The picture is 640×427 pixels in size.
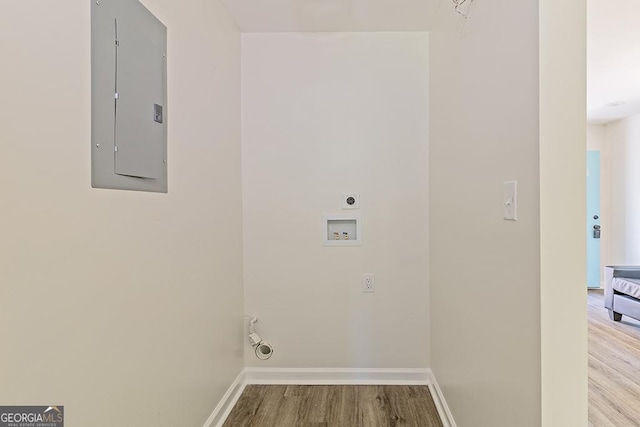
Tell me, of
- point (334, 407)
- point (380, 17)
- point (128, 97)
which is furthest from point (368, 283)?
point (128, 97)

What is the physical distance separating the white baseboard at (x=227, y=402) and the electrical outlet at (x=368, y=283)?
1029 millimetres

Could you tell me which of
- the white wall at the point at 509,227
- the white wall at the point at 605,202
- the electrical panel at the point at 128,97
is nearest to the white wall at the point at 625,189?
the white wall at the point at 605,202

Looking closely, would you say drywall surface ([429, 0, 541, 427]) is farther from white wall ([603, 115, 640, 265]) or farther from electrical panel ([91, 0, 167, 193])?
white wall ([603, 115, 640, 265])

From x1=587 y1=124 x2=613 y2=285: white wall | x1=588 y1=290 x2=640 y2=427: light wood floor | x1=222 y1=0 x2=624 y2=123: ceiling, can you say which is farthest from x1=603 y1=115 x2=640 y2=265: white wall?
x1=222 y1=0 x2=624 y2=123: ceiling

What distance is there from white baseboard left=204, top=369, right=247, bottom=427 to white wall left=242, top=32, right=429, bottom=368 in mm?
277

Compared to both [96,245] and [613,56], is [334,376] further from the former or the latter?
[613,56]

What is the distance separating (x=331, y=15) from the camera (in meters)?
2.25

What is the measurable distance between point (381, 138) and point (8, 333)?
7.11 ft

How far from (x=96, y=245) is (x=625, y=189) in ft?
21.2

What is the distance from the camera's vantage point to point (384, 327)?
2510 millimetres

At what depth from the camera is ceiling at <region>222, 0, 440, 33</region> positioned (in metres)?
2.12

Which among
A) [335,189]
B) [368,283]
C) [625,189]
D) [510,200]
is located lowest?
[368,283]

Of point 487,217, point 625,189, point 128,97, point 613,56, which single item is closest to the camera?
point 128,97

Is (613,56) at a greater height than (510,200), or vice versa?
(613,56)
